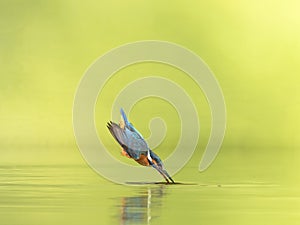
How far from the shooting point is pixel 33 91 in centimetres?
1956

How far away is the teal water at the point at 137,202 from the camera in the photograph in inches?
267

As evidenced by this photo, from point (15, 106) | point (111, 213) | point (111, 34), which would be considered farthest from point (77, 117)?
point (111, 213)

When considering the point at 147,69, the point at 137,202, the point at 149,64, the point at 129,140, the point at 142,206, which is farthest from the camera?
the point at 149,64

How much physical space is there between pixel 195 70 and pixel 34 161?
7966mm

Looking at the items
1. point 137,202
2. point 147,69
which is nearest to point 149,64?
point 147,69

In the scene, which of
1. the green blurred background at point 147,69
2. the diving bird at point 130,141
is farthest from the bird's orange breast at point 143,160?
→ the green blurred background at point 147,69

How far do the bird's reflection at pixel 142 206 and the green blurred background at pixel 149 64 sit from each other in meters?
8.64

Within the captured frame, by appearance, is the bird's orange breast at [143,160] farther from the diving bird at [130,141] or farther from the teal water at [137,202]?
the teal water at [137,202]

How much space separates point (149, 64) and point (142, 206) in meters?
12.5

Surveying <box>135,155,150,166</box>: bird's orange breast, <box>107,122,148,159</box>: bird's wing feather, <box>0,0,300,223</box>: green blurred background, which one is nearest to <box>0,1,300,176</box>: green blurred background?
<box>0,0,300,223</box>: green blurred background

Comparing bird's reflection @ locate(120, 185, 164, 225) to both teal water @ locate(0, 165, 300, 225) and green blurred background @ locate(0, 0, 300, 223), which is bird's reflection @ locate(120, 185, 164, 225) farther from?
green blurred background @ locate(0, 0, 300, 223)

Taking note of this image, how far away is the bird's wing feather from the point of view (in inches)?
355

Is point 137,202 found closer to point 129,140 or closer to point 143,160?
point 129,140

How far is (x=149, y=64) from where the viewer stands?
1997cm
